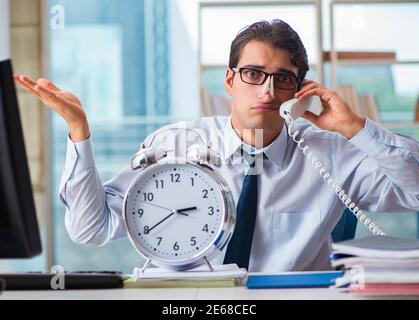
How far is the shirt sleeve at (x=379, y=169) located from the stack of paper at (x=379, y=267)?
2.10 feet

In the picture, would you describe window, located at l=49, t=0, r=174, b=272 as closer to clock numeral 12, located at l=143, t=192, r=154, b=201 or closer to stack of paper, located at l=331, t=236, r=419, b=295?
clock numeral 12, located at l=143, t=192, r=154, b=201

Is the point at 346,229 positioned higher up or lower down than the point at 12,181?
lower down

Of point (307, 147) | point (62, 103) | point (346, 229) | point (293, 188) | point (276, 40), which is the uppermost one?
point (276, 40)

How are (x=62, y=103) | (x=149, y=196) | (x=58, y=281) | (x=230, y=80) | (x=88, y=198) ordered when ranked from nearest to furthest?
(x=58, y=281), (x=149, y=196), (x=62, y=103), (x=88, y=198), (x=230, y=80)

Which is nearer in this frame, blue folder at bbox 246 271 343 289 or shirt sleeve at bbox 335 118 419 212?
blue folder at bbox 246 271 343 289

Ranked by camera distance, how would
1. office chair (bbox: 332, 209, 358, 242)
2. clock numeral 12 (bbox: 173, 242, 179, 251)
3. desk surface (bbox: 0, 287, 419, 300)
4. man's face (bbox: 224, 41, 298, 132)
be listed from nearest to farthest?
desk surface (bbox: 0, 287, 419, 300)
clock numeral 12 (bbox: 173, 242, 179, 251)
office chair (bbox: 332, 209, 358, 242)
man's face (bbox: 224, 41, 298, 132)

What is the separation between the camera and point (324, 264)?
2018 millimetres

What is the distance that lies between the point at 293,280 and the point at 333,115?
0.69 meters

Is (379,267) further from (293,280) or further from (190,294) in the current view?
(190,294)

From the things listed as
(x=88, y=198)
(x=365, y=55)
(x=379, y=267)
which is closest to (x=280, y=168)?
(x=88, y=198)

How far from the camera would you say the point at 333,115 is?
78.3 inches

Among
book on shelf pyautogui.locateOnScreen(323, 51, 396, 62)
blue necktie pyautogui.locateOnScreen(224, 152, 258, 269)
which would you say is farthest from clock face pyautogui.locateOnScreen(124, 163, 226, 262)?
book on shelf pyautogui.locateOnScreen(323, 51, 396, 62)

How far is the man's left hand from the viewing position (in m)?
1.96
